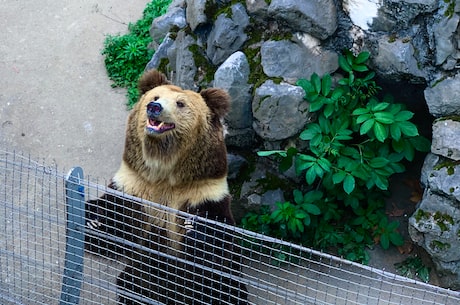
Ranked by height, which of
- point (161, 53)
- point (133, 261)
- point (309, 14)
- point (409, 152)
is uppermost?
point (309, 14)

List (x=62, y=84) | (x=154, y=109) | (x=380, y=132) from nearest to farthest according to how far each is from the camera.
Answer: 1. (x=154, y=109)
2. (x=380, y=132)
3. (x=62, y=84)

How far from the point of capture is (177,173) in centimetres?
503

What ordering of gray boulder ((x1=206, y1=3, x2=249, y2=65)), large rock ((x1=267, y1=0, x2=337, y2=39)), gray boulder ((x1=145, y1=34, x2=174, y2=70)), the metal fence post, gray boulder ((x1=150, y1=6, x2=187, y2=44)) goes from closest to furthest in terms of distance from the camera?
the metal fence post
large rock ((x1=267, y1=0, x2=337, y2=39))
gray boulder ((x1=206, y1=3, x2=249, y2=65))
gray boulder ((x1=145, y1=34, x2=174, y2=70))
gray boulder ((x1=150, y1=6, x2=187, y2=44))

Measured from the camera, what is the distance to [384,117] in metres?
5.38

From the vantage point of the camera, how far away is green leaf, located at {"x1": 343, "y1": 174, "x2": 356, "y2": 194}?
213 inches

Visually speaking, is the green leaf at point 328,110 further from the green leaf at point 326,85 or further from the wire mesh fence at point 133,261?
the wire mesh fence at point 133,261

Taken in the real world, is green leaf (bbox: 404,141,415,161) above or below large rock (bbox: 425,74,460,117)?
below

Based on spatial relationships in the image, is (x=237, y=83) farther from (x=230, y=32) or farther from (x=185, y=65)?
(x=185, y=65)

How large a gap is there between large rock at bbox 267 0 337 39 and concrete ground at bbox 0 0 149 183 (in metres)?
1.88

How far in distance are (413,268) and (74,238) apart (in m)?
2.53

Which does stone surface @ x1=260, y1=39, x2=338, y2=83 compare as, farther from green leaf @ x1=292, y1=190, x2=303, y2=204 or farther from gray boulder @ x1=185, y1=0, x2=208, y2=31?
green leaf @ x1=292, y1=190, x2=303, y2=204

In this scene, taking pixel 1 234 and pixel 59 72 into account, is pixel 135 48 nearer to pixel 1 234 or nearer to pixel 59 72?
pixel 59 72

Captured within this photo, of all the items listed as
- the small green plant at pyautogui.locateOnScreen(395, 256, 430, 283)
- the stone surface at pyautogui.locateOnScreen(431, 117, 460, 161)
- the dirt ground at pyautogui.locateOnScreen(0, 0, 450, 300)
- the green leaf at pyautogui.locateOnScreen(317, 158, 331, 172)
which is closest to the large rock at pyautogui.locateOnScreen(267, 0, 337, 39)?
the green leaf at pyautogui.locateOnScreen(317, 158, 331, 172)

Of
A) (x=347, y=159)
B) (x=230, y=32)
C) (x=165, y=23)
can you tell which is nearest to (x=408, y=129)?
(x=347, y=159)
